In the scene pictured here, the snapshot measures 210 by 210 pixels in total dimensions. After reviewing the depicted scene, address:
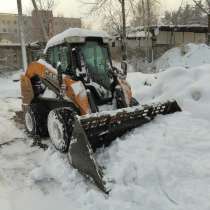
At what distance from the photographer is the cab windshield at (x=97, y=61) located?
20.6 feet

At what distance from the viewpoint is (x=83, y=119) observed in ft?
16.3

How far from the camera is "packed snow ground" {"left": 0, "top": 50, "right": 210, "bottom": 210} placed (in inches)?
162

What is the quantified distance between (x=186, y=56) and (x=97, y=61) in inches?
735

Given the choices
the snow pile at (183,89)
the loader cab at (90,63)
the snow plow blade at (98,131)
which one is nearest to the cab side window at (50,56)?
the loader cab at (90,63)

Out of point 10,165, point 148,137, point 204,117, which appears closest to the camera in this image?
point 148,137

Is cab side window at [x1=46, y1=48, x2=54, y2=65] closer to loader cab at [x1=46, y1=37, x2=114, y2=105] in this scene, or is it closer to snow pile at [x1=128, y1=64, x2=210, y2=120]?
loader cab at [x1=46, y1=37, x2=114, y2=105]

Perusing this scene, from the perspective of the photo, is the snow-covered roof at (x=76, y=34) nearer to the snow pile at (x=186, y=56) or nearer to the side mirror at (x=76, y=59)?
the side mirror at (x=76, y=59)

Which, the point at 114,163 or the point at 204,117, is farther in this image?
A: the point at 204,117

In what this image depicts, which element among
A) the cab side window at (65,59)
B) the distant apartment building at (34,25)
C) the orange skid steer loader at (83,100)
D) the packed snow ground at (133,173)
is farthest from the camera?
the distant apartment building at (34,25)

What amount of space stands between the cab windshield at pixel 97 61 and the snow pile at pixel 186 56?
15.6 meters

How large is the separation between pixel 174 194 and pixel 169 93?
14.6 ft

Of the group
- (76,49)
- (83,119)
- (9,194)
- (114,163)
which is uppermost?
(76,49)

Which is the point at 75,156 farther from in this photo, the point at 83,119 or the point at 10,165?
the point at 10,165

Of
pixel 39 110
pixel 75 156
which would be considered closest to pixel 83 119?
pixel 75 156
